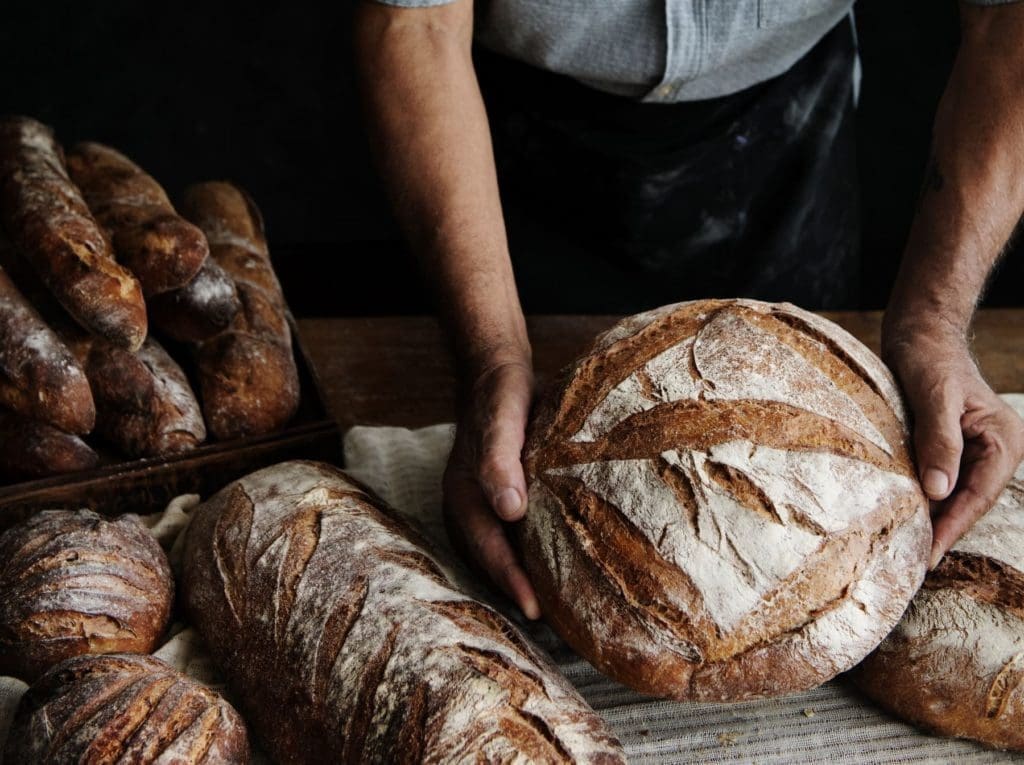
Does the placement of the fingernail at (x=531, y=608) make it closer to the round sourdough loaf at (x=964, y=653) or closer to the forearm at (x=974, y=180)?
the round sourdough loaf at (x=964, y=653)

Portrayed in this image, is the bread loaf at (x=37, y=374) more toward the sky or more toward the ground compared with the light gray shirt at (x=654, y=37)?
more toward the ground

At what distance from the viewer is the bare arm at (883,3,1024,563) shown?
1336mm

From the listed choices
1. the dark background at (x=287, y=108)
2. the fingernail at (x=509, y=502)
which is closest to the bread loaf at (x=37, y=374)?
the fingernail at (x=509, y=502)

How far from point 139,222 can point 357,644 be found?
91 centimetres

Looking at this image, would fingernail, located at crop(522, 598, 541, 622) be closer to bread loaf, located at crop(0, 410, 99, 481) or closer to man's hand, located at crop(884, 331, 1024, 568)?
man's hand, located at crop(884, 331, 1024, 568)

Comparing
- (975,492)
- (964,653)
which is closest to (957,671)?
(964,653)

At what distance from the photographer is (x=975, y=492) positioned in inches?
51.2

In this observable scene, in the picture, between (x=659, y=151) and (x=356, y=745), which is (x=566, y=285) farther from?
(x=356, y=745)

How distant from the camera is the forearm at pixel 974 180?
1.58 m

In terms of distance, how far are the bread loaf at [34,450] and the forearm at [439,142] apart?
619 mm

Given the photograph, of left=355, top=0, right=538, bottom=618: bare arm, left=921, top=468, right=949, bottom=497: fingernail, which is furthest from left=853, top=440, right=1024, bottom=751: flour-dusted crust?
left=355, top=0, right=538, bottom=618: bare arm

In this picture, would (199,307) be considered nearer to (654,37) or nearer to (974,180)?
(654,37)

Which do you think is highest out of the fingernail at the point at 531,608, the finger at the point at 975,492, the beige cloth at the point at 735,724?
the finger at the point at 975,492

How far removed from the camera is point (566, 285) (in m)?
2.50
